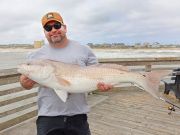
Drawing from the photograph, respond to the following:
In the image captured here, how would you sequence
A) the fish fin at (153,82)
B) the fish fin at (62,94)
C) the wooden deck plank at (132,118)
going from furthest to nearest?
the wooden deck plank at (132,118) < the fish fin at (153,82) < the fish fin at (62,94)

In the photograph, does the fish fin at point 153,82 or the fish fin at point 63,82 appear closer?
the fish fin at point 63,82

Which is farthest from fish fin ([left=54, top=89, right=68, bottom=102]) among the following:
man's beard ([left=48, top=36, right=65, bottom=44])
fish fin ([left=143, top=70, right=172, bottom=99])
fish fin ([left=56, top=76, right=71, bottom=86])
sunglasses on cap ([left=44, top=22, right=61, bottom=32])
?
fish fin ([left=143, top=70, right=172, bottom=99])

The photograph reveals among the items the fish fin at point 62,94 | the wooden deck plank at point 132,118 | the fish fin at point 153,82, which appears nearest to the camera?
the fish fin at point 62,94

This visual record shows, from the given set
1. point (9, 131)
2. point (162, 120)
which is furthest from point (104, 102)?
point (9, 131)

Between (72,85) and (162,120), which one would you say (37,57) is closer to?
(72,85)

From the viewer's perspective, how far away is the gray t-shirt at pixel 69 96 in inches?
123

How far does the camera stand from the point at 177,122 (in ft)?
20.5

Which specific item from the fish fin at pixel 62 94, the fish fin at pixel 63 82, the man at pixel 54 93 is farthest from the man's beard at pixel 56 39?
the fish fin at pixel 62 94

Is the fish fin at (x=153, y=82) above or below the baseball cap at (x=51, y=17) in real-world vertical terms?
below

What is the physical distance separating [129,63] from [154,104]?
2104mm

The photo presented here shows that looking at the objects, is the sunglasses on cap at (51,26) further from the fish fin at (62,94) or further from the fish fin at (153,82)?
the fish fin at (153,82)

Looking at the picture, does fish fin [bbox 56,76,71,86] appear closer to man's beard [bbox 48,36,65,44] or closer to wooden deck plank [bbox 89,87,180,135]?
man's beard [bbox 48,36,65,44]

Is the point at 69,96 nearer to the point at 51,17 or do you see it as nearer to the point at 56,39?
the point at 56,39

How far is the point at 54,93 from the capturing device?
313 centimetres
